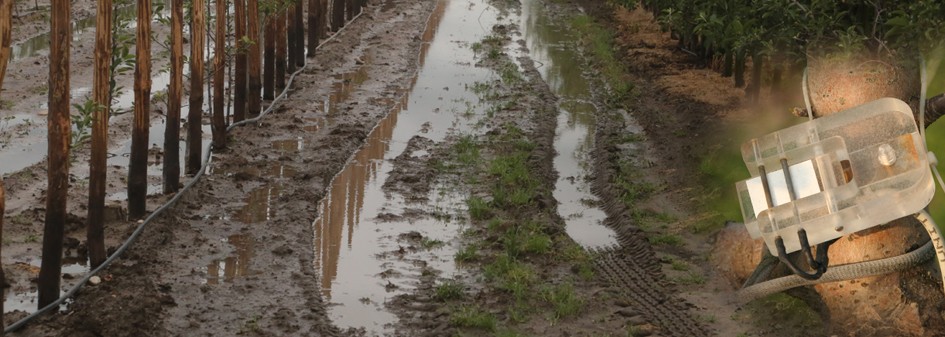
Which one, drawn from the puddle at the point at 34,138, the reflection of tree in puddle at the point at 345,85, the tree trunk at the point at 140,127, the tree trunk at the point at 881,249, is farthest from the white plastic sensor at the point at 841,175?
the reflection of tree in puddle at the point at 345,85

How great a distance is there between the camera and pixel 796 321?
39.1 ft

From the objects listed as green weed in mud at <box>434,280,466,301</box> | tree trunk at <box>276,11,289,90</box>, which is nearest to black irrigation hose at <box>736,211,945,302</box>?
green weed in mud at <box>434,280,466,301</box>

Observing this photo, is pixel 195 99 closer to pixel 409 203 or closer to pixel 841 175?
pixel 409 203

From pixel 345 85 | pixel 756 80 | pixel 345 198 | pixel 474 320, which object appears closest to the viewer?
pixel 474 320

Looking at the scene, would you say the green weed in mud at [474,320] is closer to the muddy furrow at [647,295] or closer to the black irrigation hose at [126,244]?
the muddy furrow at [647,295]

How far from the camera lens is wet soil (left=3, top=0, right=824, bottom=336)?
12273 mm

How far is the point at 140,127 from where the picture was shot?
583 inches

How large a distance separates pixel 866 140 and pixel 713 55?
1605 centimetres

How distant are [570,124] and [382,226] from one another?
684 centimetres

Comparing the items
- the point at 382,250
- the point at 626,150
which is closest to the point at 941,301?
the point at 382,250

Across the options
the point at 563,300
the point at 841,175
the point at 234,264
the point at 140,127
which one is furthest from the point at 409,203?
the point at 841,175

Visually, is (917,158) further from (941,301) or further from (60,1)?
(60,1)

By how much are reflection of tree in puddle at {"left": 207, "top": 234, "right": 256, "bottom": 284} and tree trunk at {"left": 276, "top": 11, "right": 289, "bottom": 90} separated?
9.40 metres

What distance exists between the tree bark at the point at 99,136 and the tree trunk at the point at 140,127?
4.52 ft
